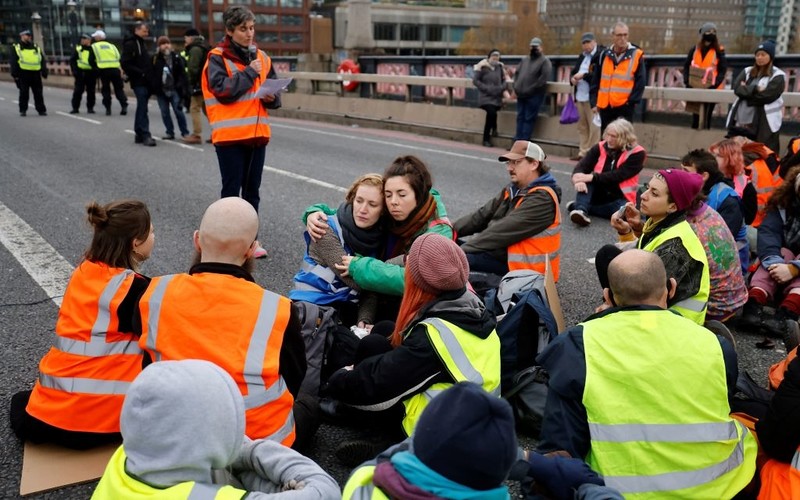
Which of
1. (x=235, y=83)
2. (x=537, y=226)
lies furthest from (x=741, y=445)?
(x=235, y=83)

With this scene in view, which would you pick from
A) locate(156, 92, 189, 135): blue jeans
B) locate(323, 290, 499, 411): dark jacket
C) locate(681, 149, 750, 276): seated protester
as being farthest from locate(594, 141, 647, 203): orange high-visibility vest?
locate(156, 92, 189, 135): blue jeans

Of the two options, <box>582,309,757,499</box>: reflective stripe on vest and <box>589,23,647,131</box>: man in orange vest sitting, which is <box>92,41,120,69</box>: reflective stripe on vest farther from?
<box>582,309,757,499</box>: reflective stripe on vest

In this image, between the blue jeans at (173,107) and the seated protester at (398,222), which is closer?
the seated protester at (398,222)

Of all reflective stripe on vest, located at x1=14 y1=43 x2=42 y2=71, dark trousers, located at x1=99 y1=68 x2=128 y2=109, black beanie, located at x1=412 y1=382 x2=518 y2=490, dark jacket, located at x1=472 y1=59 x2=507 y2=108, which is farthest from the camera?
reflective stripe on vest, located at x1=14 y1=43 x2=42 y2=71

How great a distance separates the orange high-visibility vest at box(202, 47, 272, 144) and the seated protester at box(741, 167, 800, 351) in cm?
408

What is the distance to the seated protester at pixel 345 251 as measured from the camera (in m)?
4.53

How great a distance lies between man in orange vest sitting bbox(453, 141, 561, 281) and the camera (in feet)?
17.5

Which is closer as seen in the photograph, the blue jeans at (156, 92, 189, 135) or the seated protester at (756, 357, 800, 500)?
the seated protester at (756, 357, 800, 500)

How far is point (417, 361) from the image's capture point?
3.11 m

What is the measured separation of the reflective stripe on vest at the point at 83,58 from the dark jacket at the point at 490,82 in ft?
35.3

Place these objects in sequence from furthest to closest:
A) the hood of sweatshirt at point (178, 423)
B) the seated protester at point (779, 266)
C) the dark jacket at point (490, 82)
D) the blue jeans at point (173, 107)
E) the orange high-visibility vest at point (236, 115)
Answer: the blue jeans at point (173, 107)
the dark jacket at point (490, 82)
the orange high-visibility vest at point (236, 115)
the seated protester at point (779, 266)
the hood of sweatshirt at point (178, 423)

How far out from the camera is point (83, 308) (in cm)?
331

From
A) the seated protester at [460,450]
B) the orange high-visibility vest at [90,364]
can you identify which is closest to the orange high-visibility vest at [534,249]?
the orange high-visibility vest at [90,364]

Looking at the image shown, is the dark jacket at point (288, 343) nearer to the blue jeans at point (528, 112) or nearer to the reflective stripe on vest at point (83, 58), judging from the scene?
the blue jeans at point (528, 112)
